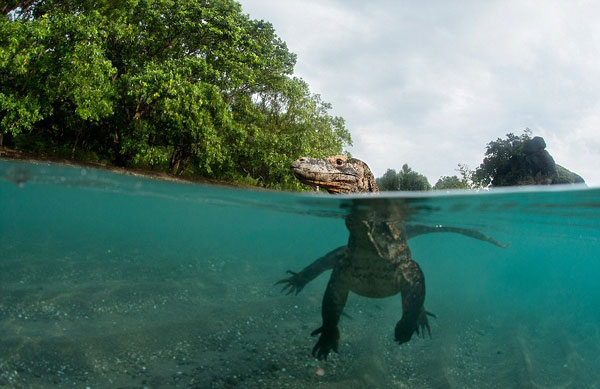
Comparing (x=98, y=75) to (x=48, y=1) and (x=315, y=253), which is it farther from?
(x=315, y=253)

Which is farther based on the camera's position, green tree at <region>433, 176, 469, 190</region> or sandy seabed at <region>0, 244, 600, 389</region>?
green tree at <region>433, 176, 469, 190</region>

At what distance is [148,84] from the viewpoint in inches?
804

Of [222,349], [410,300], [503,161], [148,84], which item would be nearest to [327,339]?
[410,300]

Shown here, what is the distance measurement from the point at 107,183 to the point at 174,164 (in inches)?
517

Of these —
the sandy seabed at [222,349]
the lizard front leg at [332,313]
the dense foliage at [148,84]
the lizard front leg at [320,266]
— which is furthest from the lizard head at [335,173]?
the dense foliage at [148,84]

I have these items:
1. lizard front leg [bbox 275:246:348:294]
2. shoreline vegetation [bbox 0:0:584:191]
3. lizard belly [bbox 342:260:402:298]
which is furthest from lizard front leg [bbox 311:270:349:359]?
shoreline vegetation [bbox 0:0:584:191]

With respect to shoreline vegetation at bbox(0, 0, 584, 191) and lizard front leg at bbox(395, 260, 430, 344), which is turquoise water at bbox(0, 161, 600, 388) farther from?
shoreline vegetation at bbox(0, 0, 584, 191)

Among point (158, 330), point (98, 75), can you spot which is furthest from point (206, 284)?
point (98, 75)

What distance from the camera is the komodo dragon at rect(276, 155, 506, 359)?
6.56 metres

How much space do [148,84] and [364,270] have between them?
1724cm

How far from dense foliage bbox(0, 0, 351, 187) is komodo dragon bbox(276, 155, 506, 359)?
592 inches

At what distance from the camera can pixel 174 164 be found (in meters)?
26.9

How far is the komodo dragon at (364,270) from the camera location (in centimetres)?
656

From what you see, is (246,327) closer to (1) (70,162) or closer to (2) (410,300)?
(2) (410,300)
